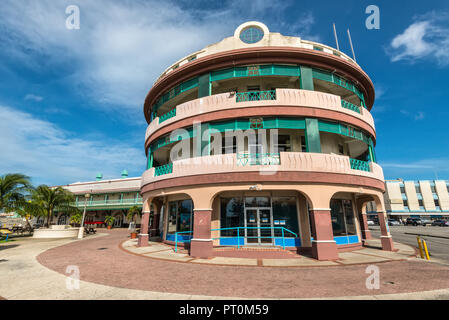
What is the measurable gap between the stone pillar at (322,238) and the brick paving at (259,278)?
1381 mm

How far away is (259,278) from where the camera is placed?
24.1 ft

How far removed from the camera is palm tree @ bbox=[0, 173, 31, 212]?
64.5 ft

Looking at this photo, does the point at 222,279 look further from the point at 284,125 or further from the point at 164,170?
the point at 164,170

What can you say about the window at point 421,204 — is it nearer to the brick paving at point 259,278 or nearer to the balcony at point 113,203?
the brick paving at point 259,278

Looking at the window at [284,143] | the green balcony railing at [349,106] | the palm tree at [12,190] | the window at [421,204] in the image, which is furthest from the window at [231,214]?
the window at [421,204]

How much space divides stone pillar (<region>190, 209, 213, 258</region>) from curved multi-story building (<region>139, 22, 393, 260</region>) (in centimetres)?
5

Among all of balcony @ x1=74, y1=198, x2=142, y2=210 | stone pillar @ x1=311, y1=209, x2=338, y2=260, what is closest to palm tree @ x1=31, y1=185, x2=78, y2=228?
balcony @ x1=74, y1=198, x2=142, y2=210

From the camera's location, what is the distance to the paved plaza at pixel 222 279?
5754mm

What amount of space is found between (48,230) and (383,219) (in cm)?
3161

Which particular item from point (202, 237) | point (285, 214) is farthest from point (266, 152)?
point (202, 237)

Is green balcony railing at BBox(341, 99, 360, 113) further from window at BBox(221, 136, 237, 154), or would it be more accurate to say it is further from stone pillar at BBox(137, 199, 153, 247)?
stone pillar at BBox(137, 199, 153, 247)
